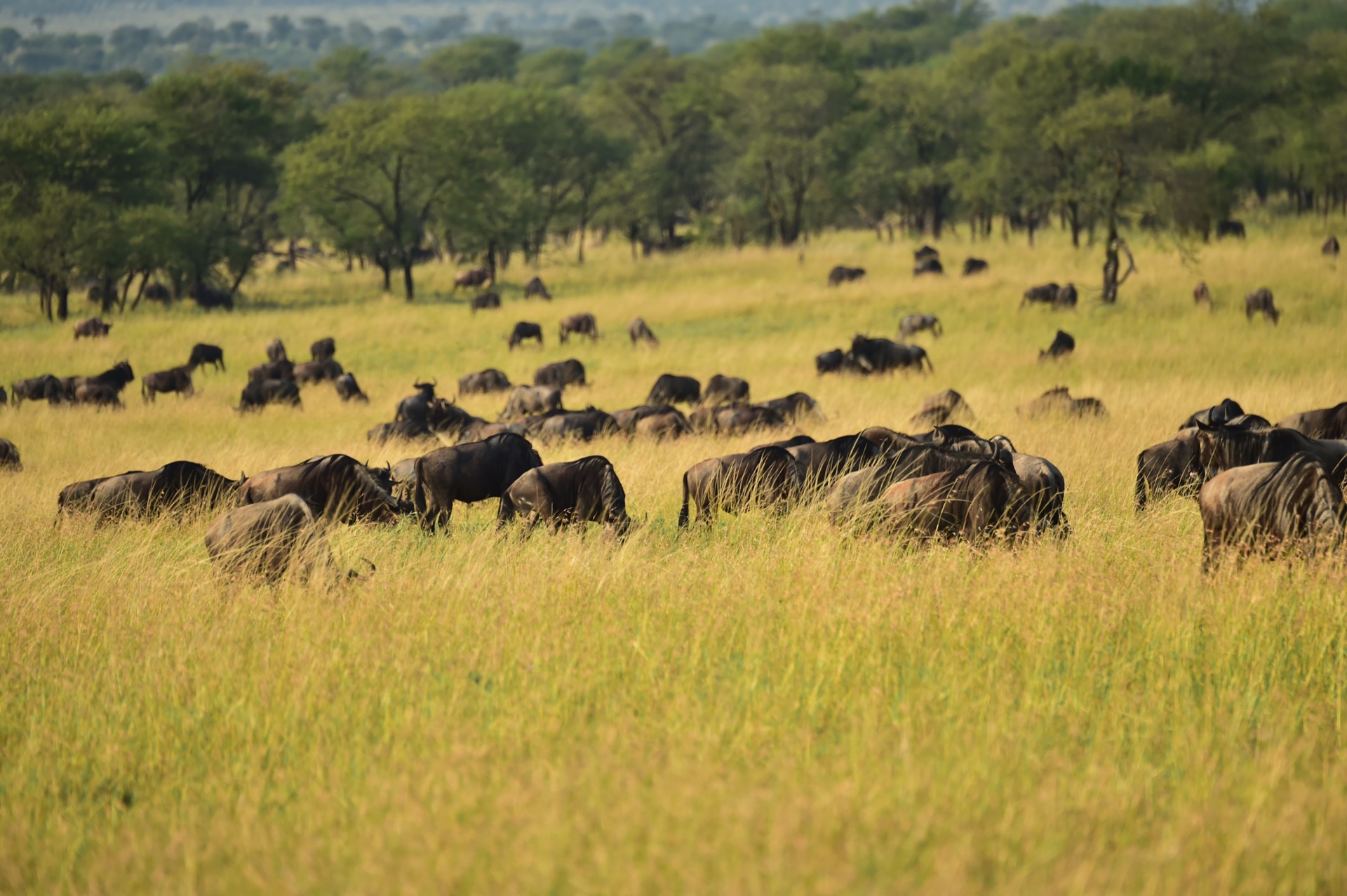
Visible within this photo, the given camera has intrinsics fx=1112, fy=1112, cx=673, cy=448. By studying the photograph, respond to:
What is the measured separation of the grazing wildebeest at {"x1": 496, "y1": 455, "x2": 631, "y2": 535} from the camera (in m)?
9.09

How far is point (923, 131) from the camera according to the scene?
2213 inches

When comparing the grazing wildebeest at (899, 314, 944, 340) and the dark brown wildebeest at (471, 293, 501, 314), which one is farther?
the dark brown wildebeest at (471, 293, 501, 314)

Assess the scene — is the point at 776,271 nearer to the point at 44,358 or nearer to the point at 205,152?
the point at 44,358

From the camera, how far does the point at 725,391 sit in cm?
1989

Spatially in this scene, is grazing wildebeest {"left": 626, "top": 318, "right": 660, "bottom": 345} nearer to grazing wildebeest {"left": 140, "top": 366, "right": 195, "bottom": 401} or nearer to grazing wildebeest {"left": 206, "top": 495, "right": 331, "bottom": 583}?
grazing wildebeest {"left": 140, "top": 366, "right": 195, "bottom": 401}

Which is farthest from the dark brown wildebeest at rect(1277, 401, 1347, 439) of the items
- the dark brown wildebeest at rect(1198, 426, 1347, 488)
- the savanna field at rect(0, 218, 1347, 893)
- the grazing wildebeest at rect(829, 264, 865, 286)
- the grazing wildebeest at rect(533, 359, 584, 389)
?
the grazing wildebeest at rect(829, 264, 865, 286)

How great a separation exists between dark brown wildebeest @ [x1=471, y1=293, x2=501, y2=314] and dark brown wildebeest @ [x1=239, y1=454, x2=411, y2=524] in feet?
91.7

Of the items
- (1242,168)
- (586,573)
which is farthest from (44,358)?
(1242,168)

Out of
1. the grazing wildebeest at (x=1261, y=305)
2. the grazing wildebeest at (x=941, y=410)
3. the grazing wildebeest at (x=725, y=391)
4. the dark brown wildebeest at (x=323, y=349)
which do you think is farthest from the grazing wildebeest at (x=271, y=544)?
the grazing wildebeest at (x=1261, y=305)

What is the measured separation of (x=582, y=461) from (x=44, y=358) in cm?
2571

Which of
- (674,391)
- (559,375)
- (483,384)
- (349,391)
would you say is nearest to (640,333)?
(559,375)

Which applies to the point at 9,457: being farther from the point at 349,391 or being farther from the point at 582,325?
the point at 582,325

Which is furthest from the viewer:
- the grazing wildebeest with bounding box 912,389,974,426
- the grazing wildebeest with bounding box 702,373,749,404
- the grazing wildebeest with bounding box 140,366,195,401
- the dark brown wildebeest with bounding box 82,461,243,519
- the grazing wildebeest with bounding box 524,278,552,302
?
the grazing wildebeest with bounding box 524,278,552,302

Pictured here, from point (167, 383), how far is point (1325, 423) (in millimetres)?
21710
